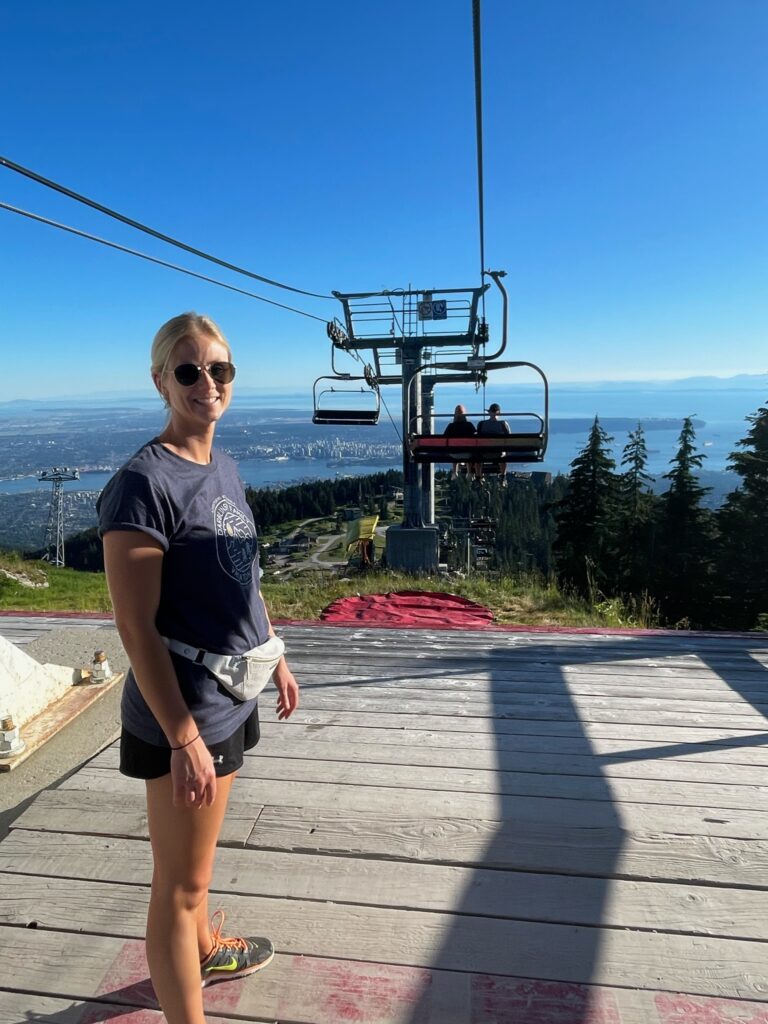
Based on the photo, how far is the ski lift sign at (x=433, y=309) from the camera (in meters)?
17.7

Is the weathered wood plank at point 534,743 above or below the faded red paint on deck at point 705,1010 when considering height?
below

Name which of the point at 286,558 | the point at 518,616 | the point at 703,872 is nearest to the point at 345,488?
the point at 286,558

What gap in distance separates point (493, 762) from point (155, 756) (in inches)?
68.3

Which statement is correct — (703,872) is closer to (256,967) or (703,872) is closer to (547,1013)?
(547,1013)

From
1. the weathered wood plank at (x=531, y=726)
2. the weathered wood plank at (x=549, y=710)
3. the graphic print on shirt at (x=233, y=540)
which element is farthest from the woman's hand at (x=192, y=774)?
the weathered wood plank at (x=549, y=710)

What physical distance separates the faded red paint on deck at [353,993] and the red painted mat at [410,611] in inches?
124

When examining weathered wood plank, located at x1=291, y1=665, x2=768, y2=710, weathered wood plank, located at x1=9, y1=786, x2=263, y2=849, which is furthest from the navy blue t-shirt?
weathered wood plank, located at x1=291, y1=665, x2=768, y2=710

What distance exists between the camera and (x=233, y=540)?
1.33 metres

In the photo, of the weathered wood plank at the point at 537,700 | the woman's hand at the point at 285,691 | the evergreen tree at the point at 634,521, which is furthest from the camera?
the evergreen tree at the point at 634,521

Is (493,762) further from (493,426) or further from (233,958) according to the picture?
(493,426)

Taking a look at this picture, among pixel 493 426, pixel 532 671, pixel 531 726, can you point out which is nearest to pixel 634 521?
pixel 493 426

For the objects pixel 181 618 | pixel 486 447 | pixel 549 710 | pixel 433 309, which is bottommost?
pixel 549 710

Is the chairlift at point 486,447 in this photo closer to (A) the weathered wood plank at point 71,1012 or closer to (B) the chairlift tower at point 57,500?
(A) the weathered wood plank at point 71,1012

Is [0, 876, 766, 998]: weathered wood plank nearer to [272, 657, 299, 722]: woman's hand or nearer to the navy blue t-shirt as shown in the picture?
[272, 657, 299, 722]: woman's hand
